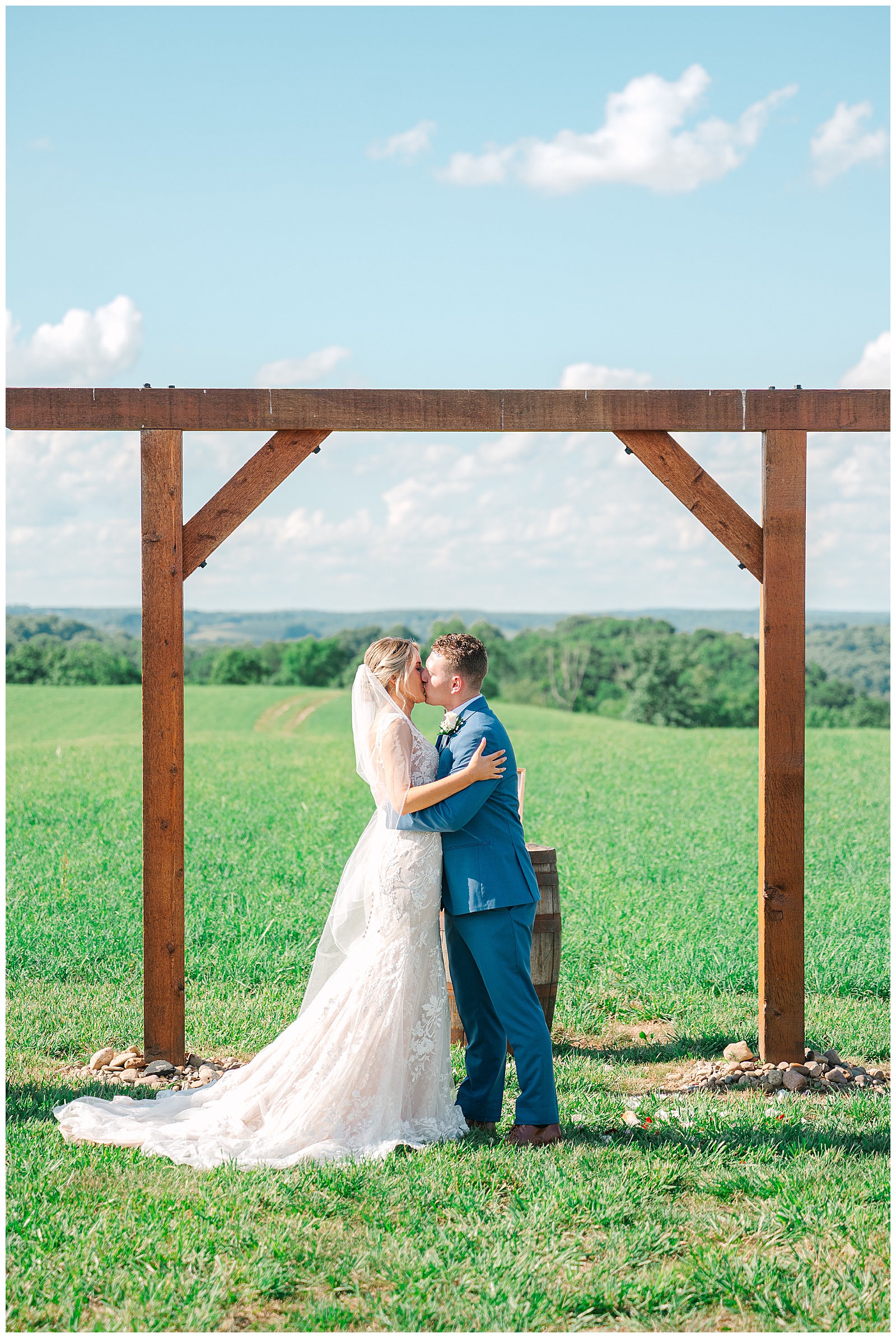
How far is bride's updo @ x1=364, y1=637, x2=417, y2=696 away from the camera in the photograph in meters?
4.84

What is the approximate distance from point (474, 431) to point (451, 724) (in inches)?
70.2

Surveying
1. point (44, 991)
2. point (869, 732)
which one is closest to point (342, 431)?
point (44, 991)

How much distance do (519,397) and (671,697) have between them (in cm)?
4088

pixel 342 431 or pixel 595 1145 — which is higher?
pixel 342 431

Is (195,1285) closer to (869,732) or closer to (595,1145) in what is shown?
(595,1145)

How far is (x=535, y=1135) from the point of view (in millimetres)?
4605

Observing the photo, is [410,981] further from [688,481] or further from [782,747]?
[688,481]

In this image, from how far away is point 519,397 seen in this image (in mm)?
5574

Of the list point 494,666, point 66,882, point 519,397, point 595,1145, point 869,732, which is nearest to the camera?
point 595,1145

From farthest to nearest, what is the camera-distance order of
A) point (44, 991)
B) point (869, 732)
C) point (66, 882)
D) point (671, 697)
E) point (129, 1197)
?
1. point (671, 697)
2. point (869, 732)
3. point (66, 882)
4. point (44, 991)
5. point (129, 1197)

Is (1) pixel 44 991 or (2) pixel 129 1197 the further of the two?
(1) pixel 44 991

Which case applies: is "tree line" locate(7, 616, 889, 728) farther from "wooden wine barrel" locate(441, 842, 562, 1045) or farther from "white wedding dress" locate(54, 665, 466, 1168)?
"white wedding dress" locate(54, 665, 466, 1168)

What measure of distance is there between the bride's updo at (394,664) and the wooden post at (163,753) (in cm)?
139

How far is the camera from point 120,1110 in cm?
483
